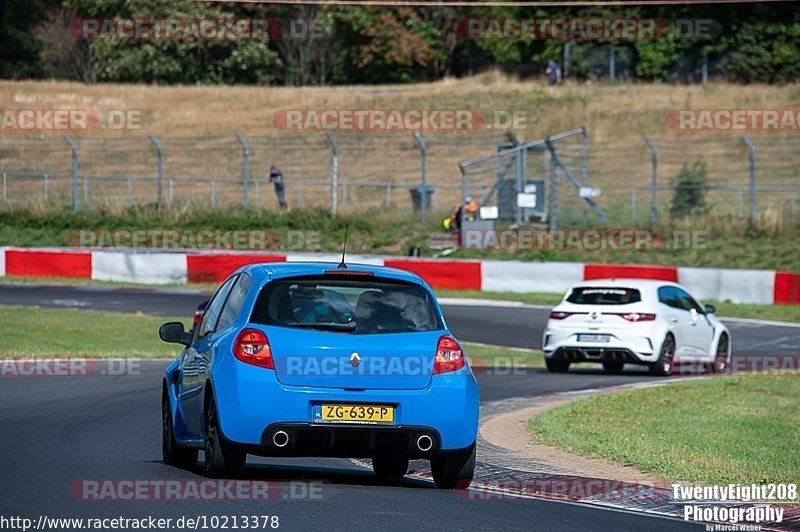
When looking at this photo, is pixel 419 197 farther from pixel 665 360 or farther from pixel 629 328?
pixel 629 328

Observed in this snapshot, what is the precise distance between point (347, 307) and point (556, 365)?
39.9 ft

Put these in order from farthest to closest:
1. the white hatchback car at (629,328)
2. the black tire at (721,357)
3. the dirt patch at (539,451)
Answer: the black tire at (721,357) < the white hatchback car at (629,328) < the dirt patch at (539,451)

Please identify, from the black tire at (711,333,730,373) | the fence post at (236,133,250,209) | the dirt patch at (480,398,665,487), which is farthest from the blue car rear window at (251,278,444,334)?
the fence post at (236,133,250,209)

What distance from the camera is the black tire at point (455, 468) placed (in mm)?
9203

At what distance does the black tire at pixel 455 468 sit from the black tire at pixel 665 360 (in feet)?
37.5

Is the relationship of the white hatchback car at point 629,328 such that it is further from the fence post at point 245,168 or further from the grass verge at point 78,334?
the fence post at point 245,168

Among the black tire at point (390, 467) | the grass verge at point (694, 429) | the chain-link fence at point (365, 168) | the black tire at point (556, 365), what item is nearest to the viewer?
the black tire at point (390, 467)

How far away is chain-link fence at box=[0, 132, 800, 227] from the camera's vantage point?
148 ft

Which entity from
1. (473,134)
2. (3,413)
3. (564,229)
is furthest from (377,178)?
(3,413)

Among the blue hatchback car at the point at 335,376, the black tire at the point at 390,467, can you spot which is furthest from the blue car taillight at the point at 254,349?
the black tire at the point at 390,467

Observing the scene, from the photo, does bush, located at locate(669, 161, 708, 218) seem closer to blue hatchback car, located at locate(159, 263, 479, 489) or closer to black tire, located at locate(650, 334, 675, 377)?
black tire, located at locate(650, 334, 675, 377)

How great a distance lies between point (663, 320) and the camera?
66.8 ft

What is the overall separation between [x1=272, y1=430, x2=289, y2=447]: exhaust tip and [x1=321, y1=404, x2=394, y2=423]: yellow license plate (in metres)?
0.26

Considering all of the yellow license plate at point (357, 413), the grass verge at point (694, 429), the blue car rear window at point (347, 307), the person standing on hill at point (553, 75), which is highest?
the person standing on hill at point (553, 75)
